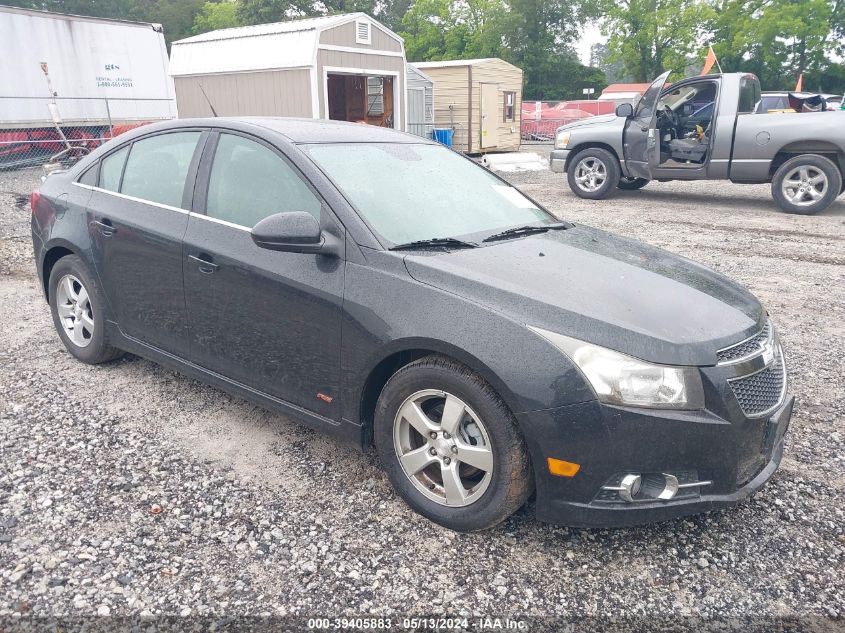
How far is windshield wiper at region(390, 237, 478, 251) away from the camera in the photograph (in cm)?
279

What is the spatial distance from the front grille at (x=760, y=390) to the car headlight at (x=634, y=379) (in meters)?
0.21

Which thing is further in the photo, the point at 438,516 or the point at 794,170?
the point at 794,170

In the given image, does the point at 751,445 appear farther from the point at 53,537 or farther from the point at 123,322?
the point at 123,322

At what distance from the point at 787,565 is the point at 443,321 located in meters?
1.66

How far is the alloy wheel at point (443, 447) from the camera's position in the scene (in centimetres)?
249

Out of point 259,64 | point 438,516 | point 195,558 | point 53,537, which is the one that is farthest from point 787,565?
point 259,64

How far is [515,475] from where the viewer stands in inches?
94.8

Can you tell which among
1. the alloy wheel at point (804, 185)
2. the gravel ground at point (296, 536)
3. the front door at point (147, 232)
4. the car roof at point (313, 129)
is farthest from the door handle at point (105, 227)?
the alloy wheel at point (804, 185)

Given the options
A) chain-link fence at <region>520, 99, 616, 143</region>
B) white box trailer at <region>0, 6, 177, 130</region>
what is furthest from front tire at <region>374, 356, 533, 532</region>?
chain-link fence at <region>520, 99, 616, 143</region>

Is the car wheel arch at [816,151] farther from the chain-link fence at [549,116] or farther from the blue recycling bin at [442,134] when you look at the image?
the chain-link fence at [549,116]

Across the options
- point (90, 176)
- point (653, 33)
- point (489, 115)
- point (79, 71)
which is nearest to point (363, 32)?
point (489, 115)

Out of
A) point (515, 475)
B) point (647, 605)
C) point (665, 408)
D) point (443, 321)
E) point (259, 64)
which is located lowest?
point (647, 605)

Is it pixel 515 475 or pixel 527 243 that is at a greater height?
pixel 527 243

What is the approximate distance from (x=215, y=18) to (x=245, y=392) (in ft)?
203
